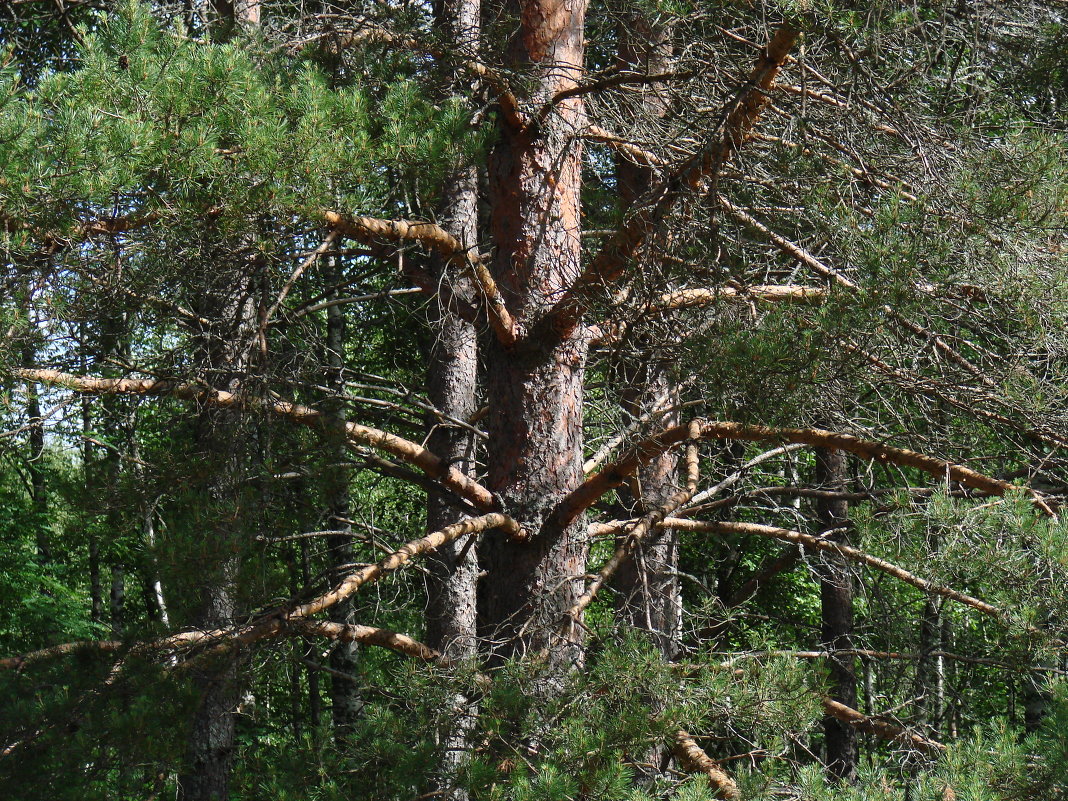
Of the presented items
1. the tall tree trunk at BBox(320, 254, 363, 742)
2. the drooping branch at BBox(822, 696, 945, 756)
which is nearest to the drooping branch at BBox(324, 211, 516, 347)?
the tall tree trunk at BBox(320, 254, 363, 742)

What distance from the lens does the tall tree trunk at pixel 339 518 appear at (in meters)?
3.99

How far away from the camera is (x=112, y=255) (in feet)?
11.8

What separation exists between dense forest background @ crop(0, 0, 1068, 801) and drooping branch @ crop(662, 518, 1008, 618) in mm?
42

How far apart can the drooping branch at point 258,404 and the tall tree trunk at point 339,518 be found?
0.09 meters

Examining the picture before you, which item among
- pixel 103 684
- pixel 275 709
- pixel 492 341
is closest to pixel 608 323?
pixel 492 341

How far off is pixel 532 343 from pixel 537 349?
0.12ft

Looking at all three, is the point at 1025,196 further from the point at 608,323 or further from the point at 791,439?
the point at 608,323

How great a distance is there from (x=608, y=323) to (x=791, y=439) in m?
1.10

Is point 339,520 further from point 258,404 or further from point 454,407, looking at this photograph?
point 454,407

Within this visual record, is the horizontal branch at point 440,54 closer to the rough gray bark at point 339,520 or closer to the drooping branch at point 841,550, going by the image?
the rough gray bark at point 339,520

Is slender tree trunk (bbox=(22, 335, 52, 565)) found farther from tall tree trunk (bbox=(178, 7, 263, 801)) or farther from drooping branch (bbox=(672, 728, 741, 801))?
drooping branch (bbox=(672, 728, 741, 801))

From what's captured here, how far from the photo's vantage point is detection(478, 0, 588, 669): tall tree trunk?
443cm

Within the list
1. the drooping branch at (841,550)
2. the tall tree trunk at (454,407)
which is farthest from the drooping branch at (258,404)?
the tall tree trunk at (454,407)

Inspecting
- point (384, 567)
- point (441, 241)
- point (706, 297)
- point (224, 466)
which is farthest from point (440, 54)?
point (384, 567)
